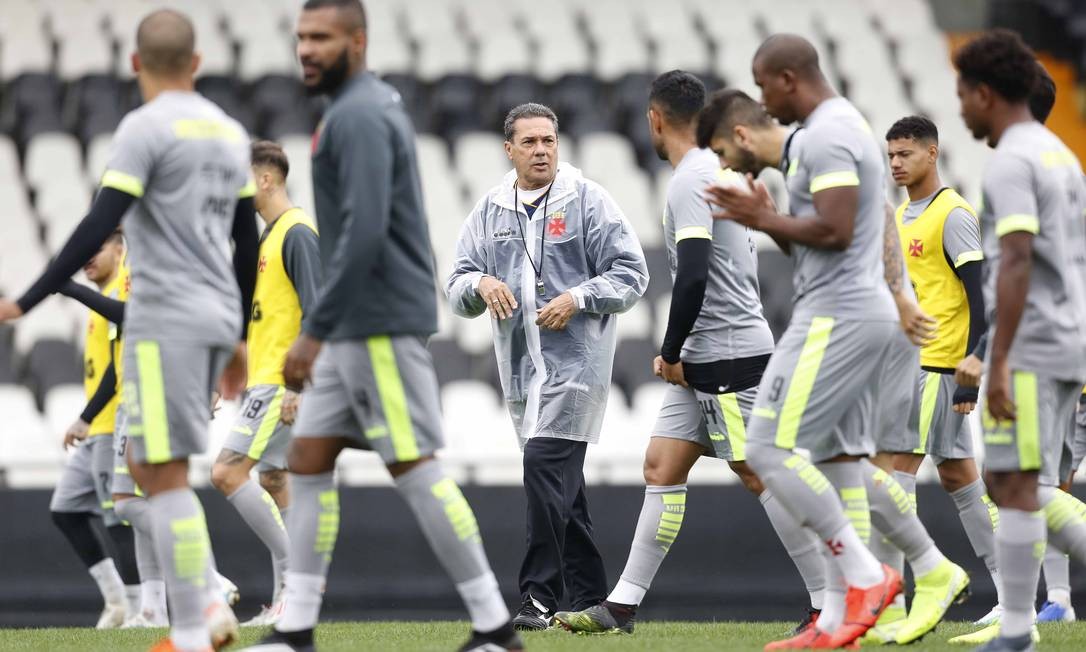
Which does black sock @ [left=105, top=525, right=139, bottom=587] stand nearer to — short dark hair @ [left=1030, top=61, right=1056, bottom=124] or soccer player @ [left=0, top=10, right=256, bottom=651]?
soccer player @ [left=0, top=10, right=256, bottom=651]

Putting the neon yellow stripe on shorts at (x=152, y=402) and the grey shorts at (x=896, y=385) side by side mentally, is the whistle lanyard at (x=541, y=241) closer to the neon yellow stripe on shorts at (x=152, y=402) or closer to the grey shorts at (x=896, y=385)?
the grey shorts at (x=896, y=385)

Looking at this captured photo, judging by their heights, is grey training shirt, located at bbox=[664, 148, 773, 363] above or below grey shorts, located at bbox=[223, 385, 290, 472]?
above

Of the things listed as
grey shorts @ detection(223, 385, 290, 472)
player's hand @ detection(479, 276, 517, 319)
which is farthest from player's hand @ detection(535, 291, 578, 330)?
grey shorts @ detection(223, 385, 290, 472)

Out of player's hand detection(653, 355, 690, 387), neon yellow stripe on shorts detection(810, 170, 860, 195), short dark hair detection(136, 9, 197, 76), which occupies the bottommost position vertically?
player's hand detection(653, 355, 690, 387)

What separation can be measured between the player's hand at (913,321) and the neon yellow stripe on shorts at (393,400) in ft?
6.24

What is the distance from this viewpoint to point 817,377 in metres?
5.37

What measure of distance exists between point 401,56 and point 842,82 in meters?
5.35

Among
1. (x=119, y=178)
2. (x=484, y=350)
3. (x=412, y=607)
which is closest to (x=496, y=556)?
(x=412, y=607)

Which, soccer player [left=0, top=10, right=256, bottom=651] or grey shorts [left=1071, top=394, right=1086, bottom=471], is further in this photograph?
grey shorts [left=1071, top=394, right=1086, bottom=471]

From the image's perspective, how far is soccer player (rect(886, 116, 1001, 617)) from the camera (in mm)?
7371

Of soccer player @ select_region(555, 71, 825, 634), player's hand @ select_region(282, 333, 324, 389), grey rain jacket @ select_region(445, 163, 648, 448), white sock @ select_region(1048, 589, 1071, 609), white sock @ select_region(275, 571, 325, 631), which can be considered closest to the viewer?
player's hand @ select_region(282, 333, 324, 389)

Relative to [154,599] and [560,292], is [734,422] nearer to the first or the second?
[560,292]

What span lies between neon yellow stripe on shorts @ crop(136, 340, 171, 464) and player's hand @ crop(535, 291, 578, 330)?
8.75 feet

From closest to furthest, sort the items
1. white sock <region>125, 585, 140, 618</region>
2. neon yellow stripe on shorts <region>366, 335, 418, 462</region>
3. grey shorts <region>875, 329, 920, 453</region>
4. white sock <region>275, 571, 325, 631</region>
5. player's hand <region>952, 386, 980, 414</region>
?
neon yellow stripe on shorts <region>366, 335, 418, 462</region> → white sock <region>275, 571, 325, 631</region> → grey shorts <region>875, 329, 920, 453</region> → player's hand <region>952, 386, 980, 414</region> → white sock <region>125, 585, 140, 618</region>
